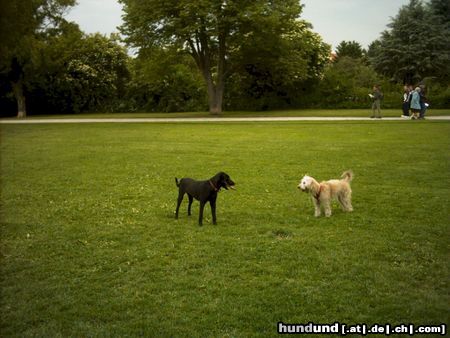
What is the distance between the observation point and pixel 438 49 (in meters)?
42.5

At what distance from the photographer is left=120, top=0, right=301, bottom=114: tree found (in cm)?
3158

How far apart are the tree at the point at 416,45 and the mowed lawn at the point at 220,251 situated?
33.8m

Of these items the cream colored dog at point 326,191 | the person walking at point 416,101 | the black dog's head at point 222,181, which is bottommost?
the cream colored dog at point 326,191

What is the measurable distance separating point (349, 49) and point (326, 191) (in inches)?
3040

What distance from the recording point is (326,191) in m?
7.72

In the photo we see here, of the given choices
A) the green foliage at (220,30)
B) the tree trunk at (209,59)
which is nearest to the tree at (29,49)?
the green foliage at (220,30)

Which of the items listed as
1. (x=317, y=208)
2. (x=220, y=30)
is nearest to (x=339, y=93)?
(x=220, y=30)

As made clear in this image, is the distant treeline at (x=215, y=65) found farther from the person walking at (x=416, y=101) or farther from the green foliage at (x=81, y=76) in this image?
the person walking at (x=416, y=101)

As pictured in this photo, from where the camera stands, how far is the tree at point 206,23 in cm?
3158

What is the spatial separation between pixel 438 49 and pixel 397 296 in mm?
43404

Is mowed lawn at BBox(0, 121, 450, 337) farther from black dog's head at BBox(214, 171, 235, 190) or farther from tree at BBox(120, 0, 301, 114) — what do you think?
tree at BBox(120, 0, 301, 114)

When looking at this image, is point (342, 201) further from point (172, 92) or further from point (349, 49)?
point (349, 49)

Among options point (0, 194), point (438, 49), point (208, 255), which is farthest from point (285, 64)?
point (208, 255)

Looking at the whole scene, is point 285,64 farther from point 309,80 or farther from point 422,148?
point 422,148
